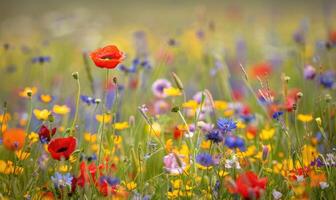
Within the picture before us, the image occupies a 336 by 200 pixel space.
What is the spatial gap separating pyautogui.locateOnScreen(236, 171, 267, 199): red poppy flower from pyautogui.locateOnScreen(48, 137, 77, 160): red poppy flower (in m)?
0.52

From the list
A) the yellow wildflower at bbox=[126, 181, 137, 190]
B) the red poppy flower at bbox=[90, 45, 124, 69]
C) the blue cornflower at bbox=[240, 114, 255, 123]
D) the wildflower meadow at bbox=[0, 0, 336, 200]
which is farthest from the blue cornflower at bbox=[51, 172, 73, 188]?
the blue cornflower at bbox=[240, 114, 255, 123]

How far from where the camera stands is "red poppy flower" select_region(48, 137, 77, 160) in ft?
5.48

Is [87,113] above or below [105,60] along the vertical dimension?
below

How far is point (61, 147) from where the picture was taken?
168cm

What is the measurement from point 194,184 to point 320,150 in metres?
0.81

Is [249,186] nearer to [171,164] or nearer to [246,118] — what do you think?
[171,164]

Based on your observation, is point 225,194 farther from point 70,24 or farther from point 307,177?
point 70,24

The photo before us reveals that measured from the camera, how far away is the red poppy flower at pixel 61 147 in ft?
5.48

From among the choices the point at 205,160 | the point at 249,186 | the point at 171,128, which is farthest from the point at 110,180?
the point at 171,128

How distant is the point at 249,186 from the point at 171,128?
1094mm

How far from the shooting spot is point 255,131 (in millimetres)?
2350

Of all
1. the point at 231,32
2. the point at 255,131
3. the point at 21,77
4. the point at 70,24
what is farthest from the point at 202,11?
the point at 231,32

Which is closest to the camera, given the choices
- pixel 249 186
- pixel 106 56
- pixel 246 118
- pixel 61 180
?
pixel 249 186

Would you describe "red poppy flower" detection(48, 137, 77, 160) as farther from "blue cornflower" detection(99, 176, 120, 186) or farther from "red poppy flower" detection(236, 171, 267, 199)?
"red poppy flower" detection(236, 171, 267, 199)
